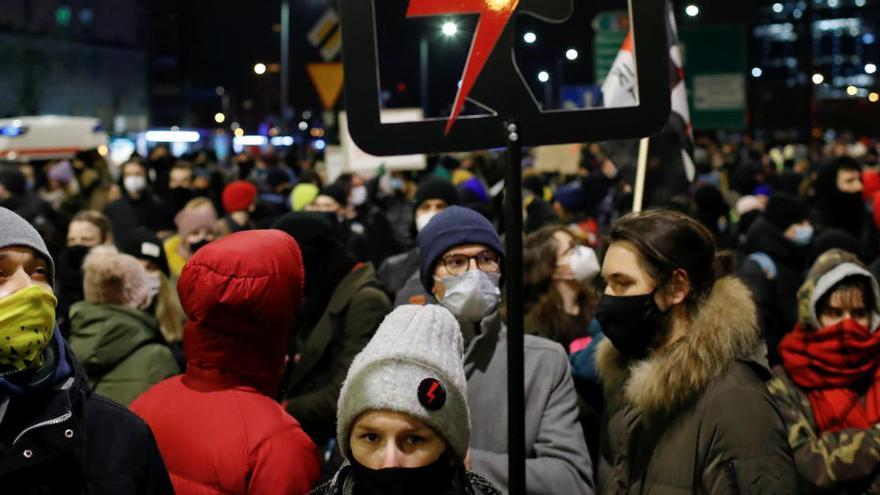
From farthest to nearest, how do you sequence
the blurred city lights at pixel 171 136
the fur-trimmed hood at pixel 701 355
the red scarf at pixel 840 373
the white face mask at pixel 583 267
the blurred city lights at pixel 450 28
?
the blurred city lights at pixel 171 136 → the white face mask at pixel 583 267 → the red scarf at pixel 840 373 → the fur-trimmed hood at pixel 701 355 → the blurred city lights at pixel 450 28

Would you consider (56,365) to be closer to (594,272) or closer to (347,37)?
(347,37)

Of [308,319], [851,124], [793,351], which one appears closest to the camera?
[793,351]

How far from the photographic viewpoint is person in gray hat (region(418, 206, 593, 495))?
3893 mm

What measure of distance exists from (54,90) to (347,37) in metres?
70.2

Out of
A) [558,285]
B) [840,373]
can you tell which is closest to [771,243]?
[558,285]

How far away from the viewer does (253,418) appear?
3414mm

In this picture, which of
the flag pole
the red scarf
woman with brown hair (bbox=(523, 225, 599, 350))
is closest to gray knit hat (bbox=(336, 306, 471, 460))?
the red scarf

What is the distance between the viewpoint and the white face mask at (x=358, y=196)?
1453cm

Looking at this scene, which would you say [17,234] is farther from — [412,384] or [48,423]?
[412,384]

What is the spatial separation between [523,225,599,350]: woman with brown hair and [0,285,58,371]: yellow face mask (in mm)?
3323

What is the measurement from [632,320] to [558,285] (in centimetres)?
229

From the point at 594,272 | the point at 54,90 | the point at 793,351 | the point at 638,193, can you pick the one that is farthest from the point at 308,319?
the point at 54,90

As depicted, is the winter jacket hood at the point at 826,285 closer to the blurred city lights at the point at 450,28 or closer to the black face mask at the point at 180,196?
the blurred city lights at the point at 450,28

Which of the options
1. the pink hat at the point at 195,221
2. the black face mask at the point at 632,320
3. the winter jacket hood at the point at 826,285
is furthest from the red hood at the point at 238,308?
the pink hat at the point at 195,221
